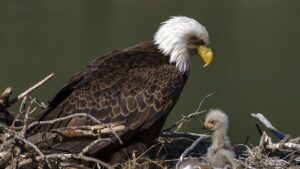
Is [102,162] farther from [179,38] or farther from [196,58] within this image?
[196,58]

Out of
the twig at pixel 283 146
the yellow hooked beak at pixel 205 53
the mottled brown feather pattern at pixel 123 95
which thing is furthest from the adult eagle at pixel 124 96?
the twig at pixel 283 146

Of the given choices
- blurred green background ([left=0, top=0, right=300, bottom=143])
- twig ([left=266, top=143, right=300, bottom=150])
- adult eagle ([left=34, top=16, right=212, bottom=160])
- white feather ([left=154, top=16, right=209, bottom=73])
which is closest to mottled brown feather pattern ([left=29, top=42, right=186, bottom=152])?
adult eagle ([left=34, top=16, right=212, bottom=160])

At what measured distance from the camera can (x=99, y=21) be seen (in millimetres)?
29516

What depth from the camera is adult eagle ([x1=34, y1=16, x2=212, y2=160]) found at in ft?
23.7

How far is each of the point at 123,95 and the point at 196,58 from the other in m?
10.4

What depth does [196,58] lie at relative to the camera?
17.7 m

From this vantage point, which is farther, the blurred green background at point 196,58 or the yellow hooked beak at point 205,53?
the blurred green background at point 196,58

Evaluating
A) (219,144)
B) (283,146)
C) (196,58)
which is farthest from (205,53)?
(196,58)

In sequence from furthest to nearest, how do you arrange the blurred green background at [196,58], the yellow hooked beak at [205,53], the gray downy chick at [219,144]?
the blurred green background at [196,58] < the yellow hooked beak at [205,53] < the gray downy chick at [219,144]

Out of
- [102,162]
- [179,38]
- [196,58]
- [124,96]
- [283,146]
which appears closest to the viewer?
[102,162]

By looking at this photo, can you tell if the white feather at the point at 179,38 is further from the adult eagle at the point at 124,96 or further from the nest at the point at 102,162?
the nest at the point at 102,162

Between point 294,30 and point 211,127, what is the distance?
60.7ft

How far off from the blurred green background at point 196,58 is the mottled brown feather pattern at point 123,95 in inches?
232

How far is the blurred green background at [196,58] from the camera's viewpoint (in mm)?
17172
